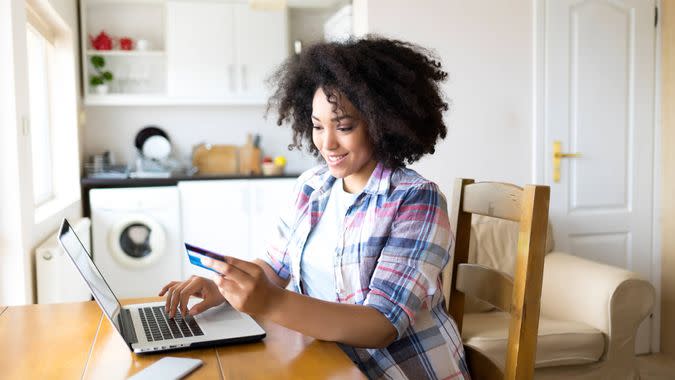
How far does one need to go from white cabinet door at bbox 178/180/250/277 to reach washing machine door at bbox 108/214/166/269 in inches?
7.4

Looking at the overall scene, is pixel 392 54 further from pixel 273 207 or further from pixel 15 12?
pixel 273 207

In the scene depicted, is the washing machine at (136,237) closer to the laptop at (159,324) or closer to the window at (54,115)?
the window at (54,115)

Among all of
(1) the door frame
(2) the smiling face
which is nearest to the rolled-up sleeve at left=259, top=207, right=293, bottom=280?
(2) the smiling face

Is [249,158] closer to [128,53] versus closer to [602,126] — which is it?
[128,53]

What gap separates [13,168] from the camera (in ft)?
8.35

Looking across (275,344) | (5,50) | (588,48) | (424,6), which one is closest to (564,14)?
(588,48)

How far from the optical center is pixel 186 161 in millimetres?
4902

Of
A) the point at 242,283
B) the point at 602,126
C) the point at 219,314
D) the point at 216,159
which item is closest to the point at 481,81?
the point at 602,126

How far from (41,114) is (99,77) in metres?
0.68

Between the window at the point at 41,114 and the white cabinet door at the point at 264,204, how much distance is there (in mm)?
1246

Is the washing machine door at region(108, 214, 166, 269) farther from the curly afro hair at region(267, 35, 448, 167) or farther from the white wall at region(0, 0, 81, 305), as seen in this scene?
the curly afro hair at region(267, 35, 448, 167)

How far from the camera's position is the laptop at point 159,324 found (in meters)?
1.16

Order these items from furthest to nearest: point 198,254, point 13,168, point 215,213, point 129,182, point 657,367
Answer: point 215,213
point 129,182
point 657,367
point 13,168
point 198,254

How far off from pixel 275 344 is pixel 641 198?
3072 mm
